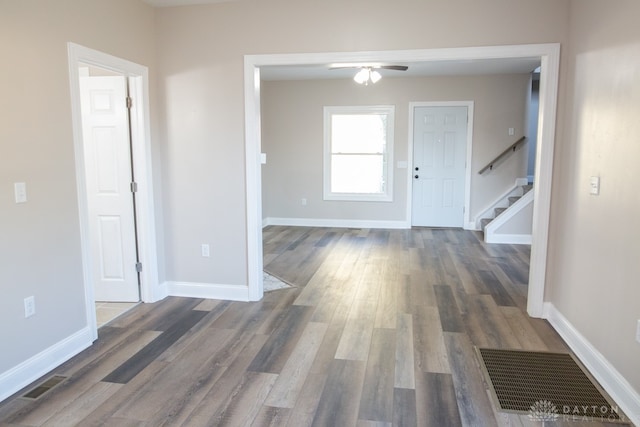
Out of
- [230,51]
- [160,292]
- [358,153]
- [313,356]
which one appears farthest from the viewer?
[358,153]

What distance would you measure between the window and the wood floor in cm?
294

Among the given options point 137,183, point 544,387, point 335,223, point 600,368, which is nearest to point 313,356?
point 544,387

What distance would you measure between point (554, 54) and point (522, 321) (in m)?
2.09

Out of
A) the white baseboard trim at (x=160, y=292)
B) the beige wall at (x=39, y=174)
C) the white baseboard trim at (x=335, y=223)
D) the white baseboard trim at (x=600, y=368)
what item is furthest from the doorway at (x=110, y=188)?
the white baseboard trim at (x=335, y=223)

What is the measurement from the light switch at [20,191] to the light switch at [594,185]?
3.45 m

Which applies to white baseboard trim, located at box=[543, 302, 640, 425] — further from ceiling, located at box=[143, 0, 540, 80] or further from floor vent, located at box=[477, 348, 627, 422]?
ceiling, located at box=[143, 0, 540, 80]

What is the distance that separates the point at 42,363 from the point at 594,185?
11.9ft

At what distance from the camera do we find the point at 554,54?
326 centimetres

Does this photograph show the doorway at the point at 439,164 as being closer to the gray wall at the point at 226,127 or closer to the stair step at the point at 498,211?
the stair step at the point at 498,211

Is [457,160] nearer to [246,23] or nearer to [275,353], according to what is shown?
[246,23]

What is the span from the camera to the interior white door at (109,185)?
3.66m

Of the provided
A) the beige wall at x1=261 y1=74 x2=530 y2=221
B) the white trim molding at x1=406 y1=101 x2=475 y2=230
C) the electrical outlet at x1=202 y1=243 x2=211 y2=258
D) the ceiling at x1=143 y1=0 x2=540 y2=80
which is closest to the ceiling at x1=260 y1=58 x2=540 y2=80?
the ceiling at x1=143 y1=0 x2=540 y2=80

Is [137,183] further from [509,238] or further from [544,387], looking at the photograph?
[509,238]

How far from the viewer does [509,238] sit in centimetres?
642
